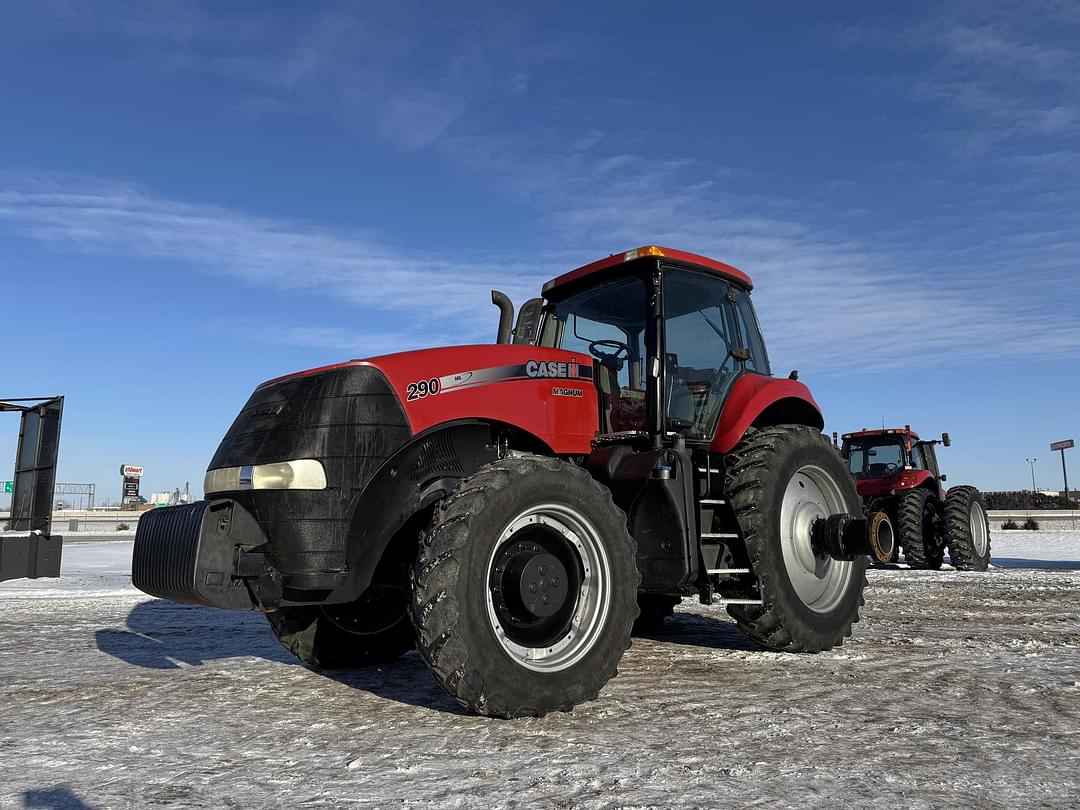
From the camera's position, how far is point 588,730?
11.5 ft

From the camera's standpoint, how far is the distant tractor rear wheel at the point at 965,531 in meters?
13.4

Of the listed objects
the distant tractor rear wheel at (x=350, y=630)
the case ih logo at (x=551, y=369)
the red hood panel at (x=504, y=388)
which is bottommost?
the distant tractor rear wheel at (x=350, y=630)

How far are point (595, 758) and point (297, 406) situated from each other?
2.10 metres

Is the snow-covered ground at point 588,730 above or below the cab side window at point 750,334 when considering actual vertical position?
below

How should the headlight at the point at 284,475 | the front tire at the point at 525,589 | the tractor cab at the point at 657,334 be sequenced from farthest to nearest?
the tractor cab at the point at 657,334, the headlight at the point at 284,475, the front tire at the point at 525,589

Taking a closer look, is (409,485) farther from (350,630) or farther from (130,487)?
(130,487)

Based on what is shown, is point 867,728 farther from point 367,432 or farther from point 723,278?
point 723,278

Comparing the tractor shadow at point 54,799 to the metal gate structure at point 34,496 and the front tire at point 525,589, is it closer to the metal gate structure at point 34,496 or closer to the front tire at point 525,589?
the front tire at point 525,589

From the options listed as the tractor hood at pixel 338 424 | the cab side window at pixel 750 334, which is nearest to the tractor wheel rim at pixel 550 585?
the tractor hood at pixel 338 424

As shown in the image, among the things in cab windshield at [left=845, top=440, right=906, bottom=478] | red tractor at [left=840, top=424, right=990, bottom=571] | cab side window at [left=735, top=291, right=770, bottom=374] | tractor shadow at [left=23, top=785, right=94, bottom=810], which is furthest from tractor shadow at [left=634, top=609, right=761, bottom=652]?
cab windshield at [left=845, top=440, right=906, bottom=478]

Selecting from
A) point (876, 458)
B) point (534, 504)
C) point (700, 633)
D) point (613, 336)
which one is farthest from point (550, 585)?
point (876, 458)

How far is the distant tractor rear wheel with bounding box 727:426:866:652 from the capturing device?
16.6ft

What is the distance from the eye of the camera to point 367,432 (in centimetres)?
391

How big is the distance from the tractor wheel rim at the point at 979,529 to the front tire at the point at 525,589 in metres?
11.9
